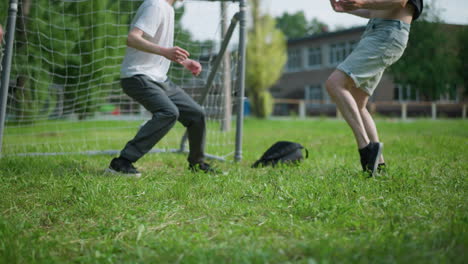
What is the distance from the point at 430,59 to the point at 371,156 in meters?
9.02

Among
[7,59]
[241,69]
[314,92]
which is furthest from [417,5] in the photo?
[314,92]

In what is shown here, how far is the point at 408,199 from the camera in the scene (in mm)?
2383

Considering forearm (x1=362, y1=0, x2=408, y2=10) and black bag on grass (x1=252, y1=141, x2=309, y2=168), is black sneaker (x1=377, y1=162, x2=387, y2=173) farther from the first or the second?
forearm (x1=362, y1=0, x2=408, y2=10)

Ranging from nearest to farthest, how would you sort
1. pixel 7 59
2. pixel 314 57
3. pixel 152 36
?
pixel 152 36 → pixel 7 59 → pixel 314 57

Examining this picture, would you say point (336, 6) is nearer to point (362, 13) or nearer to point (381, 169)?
point (362, 13)

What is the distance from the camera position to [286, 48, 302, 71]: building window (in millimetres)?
30062

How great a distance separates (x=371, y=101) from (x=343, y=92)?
67.3 feet

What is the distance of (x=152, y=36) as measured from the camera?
3.33m

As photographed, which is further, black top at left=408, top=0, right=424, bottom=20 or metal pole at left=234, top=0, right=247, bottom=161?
metal pole at left=234, top=0, right=247, bottom=161

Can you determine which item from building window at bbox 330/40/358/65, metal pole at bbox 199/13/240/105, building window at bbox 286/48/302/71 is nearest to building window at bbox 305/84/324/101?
building window at bbox 286/48/302/71

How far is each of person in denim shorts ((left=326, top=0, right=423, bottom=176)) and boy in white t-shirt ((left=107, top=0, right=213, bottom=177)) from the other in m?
1.09

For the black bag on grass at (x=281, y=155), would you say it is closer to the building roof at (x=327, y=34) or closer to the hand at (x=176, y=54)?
the hand at (x=176, y=54)

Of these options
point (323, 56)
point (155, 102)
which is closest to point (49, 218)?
point (155, 102)

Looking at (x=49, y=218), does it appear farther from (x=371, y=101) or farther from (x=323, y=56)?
(x=323, y=56)
